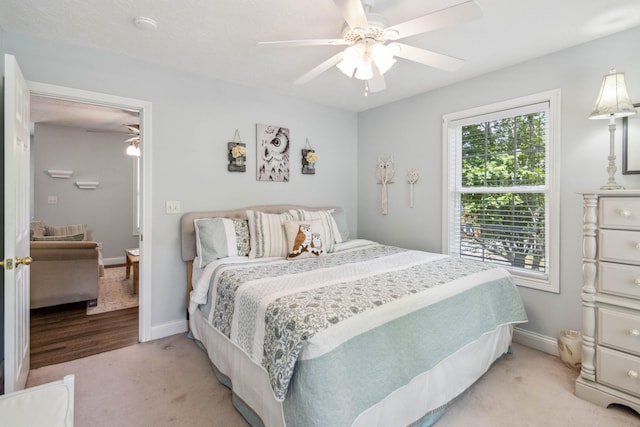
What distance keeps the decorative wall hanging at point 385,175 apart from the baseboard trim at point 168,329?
2.52m

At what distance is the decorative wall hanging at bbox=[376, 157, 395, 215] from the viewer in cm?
379

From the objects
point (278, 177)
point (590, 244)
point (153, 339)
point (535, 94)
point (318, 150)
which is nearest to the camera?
point (590, 244)

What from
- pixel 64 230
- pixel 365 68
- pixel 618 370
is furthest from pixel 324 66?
pixel 64 230

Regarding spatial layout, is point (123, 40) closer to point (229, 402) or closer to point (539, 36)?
point (229, 402)

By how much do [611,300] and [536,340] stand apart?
36.7 inches

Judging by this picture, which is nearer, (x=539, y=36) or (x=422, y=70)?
(x=539, y=36)

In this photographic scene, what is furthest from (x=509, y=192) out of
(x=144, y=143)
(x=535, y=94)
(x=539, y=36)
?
(x=144, y=143)

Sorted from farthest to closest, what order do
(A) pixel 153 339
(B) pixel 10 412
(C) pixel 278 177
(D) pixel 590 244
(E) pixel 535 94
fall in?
(C) pixel 278 177 → (A) pixel 153 339 → (E) pixel 535 94 → (D) pixel 590 244 → (B) pixel 10 412

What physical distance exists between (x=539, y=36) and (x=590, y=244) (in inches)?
59.0

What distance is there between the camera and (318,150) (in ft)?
12.7

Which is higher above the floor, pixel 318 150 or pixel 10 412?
pixel 318 150

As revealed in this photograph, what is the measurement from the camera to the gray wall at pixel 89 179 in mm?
5273

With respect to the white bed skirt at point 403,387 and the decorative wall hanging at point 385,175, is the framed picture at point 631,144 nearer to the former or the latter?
the white bed skirt at point 403,387

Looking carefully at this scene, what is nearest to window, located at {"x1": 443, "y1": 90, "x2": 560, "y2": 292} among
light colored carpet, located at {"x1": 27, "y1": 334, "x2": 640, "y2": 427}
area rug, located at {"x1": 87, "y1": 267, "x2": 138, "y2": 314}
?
light colored carpet, located at {"x1": 27, "y1": 334, "x2": 640, "y2": 427}
